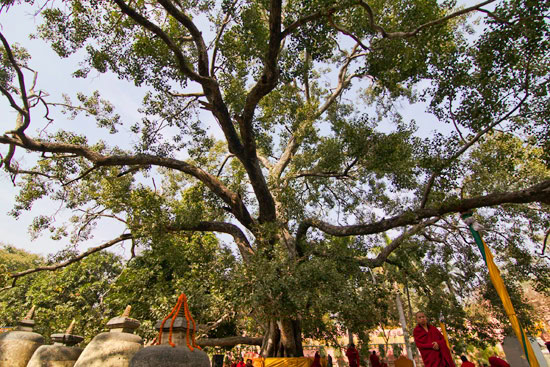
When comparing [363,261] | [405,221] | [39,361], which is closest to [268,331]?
[363,261]

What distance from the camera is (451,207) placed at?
6.75 m

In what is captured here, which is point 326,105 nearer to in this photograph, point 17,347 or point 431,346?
point 431,346

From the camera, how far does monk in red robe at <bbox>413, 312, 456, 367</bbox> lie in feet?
14.0

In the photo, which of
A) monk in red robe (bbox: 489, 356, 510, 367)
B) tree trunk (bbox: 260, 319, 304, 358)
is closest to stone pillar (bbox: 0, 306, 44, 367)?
tree trunk (bbox: 260, 319, 304, 358)

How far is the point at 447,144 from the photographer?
674cm

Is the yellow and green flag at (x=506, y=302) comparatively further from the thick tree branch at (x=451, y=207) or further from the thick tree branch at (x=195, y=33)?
the thick tree branch at (x=195, y=33)

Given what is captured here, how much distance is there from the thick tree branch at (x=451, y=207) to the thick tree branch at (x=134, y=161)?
222cm

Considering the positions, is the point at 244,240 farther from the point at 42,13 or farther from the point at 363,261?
the point at 42,13

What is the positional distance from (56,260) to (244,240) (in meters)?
6.16

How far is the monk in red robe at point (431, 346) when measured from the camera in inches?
168

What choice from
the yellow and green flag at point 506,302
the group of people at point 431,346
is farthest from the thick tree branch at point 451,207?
the group of people at point 431,346

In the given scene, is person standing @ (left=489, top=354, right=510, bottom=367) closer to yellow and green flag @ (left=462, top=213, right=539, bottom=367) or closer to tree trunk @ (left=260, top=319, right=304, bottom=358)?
yellow and green flag @ (left=462, top=213, right=539, bottom=367)

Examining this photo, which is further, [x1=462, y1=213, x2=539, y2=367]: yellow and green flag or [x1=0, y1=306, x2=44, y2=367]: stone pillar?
[x1=462, y1=213, x2=539, y2=367]: yellow and green flag

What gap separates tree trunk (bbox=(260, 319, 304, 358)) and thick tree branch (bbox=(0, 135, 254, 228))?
2.77 m
